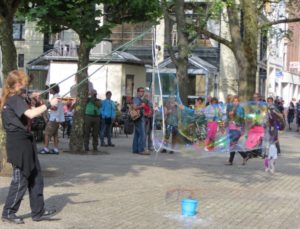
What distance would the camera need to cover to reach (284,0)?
79.5ft

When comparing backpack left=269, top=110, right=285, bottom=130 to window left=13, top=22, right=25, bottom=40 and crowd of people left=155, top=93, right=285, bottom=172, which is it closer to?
crowd of people left=155, top=93, right=285, bottom=172

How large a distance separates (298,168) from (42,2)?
24.0 feet

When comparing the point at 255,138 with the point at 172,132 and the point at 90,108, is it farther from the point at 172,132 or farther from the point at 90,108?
the point at 90,108

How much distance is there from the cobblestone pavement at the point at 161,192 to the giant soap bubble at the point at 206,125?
2.17 ft

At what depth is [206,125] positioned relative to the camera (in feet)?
42.7

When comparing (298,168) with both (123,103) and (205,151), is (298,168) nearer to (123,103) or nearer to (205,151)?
(205,151)

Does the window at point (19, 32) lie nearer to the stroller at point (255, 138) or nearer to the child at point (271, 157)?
the child at point (271, 157)

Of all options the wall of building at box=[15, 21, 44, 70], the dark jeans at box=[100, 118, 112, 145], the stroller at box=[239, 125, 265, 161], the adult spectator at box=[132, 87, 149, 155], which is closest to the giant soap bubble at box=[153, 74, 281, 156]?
the stroller at box=[239, 125, 265, 161]

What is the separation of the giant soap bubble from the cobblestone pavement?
0.66 metres

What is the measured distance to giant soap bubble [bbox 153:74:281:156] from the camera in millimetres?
12828

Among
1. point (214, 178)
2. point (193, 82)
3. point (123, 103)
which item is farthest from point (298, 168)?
point (193, 82)

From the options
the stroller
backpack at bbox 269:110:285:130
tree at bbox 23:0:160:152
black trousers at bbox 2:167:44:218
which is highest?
tree at bbox 23:0:160:152

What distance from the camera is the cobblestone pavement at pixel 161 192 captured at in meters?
8.54

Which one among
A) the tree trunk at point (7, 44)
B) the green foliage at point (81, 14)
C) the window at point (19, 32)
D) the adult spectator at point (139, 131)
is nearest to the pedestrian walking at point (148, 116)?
the adult spectator at point (139, 131)
